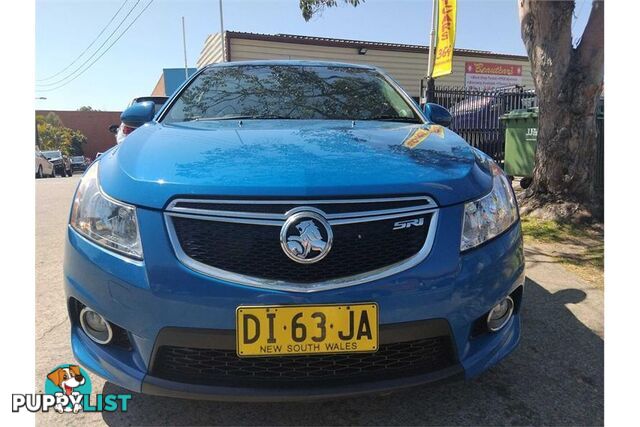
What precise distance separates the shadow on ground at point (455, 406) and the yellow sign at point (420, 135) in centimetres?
103

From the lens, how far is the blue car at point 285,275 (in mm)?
1630

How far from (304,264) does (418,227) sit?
43 centimetres

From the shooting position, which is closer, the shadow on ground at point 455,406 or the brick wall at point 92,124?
the shadow on ground at point 455,406

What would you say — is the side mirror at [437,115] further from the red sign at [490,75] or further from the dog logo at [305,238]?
the red sign at [490,75]

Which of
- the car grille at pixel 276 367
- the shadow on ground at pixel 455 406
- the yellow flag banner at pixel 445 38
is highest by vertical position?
the yellow flag banner at pixel 445 38

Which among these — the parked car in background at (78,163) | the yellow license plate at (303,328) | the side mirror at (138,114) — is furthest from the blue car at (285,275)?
the parked car in background at (78,163)

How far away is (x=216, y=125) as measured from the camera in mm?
2533

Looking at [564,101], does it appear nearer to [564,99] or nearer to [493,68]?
[564,99]

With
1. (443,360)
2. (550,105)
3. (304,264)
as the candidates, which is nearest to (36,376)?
(304,264)

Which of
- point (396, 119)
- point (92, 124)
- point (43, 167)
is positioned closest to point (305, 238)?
point (396, 119)

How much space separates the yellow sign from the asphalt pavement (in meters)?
1.03

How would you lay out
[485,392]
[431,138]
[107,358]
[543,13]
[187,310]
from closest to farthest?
[187,310] < [107,358] < [485,392] < [431,138] < [543,13]

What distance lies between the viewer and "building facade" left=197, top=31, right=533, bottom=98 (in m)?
13.5

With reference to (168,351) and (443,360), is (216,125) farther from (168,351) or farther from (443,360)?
(443,360)
